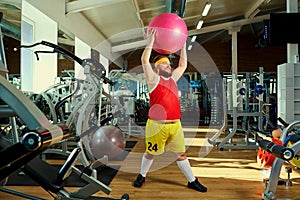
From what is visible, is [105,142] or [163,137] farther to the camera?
[105,142]

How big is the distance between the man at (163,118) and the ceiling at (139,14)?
6.74 feet

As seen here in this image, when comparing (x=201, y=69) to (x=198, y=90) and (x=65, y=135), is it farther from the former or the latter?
(x=65, y=135)

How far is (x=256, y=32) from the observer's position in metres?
12.6

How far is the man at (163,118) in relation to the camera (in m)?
2.76

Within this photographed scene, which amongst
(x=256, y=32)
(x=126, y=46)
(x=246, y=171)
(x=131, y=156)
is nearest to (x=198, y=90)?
(x=126, y=46)

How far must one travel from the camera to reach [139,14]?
7633 mm

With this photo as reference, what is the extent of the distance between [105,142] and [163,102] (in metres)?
0.90

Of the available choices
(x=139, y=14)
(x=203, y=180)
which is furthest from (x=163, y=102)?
(x=139, y=14)

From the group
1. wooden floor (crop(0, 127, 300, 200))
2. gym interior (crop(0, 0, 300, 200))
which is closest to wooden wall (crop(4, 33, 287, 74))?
gym interior (crop(0, 0, 300, 200))

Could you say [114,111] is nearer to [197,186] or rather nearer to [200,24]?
[197,186]

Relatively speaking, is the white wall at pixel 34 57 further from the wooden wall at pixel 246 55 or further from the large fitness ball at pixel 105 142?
the wooden wall at pixel 246 55

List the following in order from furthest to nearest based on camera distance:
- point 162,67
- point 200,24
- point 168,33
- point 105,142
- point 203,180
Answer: point 200,24 < point 105,142 < point 203,180 < point 162,67 < point 168,33

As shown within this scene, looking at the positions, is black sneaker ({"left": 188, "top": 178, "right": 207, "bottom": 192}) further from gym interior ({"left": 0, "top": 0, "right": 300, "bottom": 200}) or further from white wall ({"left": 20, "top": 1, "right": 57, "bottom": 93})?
white wall ({"left": 20, "top": 1, "right": 57, "bottom": 93})

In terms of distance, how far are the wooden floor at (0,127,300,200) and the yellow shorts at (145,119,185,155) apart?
1.08 ft
